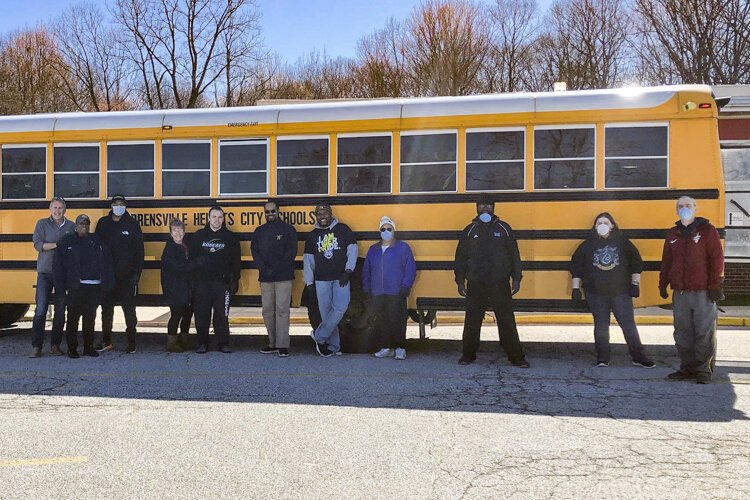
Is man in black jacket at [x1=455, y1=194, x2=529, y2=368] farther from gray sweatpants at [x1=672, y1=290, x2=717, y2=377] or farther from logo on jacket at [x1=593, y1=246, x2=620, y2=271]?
gray sweatpants at [x1=672, y1=290, x2=717, y2=377]

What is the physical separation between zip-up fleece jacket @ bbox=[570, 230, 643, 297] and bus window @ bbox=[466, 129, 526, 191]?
1.05 m

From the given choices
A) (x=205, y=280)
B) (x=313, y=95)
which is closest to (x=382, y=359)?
(x=205, y=280)

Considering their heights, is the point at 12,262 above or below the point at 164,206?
below

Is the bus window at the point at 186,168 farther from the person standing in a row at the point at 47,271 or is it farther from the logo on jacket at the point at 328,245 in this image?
the logo on jacket at the point at 328,245

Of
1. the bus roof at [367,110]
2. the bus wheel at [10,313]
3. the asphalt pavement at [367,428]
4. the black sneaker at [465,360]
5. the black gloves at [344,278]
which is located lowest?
the asphalt pavement at [367,428]

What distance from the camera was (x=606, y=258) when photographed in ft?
24.3

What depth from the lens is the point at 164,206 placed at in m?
8.85

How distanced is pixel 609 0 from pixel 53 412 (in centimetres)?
2748

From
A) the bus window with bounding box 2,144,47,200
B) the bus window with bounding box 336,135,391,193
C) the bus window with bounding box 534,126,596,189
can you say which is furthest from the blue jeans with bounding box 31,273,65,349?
the bus window with bounding box 534,126,596,189

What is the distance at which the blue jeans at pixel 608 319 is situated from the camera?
7434mm

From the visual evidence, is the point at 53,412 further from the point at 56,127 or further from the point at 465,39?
the point at 465,39

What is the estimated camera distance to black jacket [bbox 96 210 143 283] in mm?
8430

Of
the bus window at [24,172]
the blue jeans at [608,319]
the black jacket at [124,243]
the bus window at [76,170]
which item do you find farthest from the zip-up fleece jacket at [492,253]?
the bus window at [24,172]

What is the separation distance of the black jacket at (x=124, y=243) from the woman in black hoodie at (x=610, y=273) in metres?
4.76
